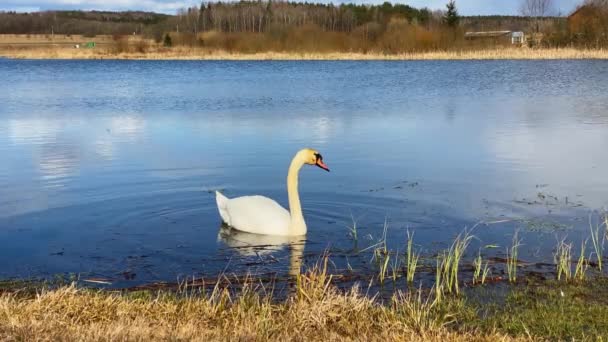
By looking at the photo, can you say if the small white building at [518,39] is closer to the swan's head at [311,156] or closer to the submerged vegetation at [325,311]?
the swan's head at [311,156]

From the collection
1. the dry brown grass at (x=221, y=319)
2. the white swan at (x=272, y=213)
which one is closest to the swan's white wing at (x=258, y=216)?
the white swan at (x=272, y=213)

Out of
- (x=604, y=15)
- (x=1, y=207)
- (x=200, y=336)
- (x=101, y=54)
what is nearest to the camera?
(x=200, y=336)

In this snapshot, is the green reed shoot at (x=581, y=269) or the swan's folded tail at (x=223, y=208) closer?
the green reed shoot at (x=581, y=269)

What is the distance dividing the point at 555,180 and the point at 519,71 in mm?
28434

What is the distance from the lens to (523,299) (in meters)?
6.18

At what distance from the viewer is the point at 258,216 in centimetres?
888

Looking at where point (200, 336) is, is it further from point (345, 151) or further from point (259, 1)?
point (259, 1)

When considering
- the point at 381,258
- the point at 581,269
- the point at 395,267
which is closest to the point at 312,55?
the point at 381,258

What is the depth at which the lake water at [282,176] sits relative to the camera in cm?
813

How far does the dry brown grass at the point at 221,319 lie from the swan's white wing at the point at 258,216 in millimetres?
3025

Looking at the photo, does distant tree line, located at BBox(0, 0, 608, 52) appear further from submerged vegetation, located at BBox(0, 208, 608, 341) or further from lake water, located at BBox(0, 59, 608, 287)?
submerged vegetation, located at BBox(0, 208, 608, 341)

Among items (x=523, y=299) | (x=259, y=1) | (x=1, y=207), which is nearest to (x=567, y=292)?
(x=523, y=299)

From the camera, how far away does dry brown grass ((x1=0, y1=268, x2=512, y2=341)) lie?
4.67 meters

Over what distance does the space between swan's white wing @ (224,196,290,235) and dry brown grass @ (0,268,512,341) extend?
9.92ft
